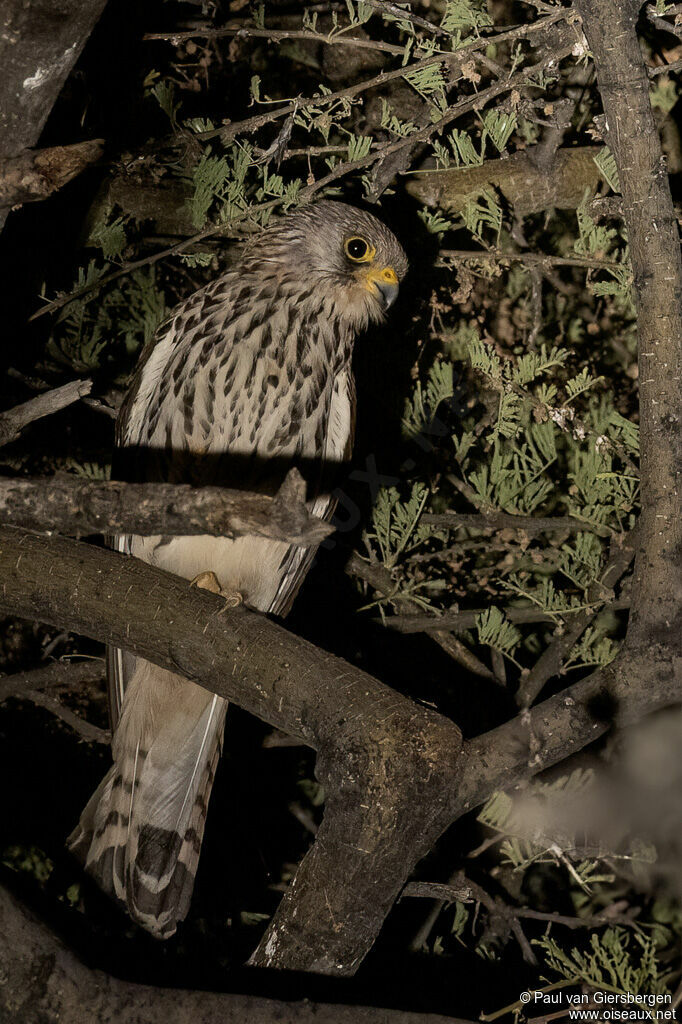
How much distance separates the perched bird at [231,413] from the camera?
2162 millimetres

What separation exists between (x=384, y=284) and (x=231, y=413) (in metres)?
0.47

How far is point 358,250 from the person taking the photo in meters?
2.24

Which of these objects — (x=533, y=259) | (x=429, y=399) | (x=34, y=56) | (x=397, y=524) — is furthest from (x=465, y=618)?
(x=34, y=56)

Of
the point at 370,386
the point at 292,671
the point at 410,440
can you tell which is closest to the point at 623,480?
the point at 410,440

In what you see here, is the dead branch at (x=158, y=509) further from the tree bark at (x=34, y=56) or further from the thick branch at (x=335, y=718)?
the tree bark at (x=34, y=56)

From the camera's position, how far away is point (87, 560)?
1.45 m

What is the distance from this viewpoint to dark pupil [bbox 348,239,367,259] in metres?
2.22

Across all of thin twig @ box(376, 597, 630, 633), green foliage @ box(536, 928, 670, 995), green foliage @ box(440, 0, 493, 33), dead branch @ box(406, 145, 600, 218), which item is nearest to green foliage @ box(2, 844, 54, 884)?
thin twig @ box(376, 597, 630, 633)

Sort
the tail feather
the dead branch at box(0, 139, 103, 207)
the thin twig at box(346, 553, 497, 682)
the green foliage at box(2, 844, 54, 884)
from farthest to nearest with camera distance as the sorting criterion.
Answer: the green foliage at box(2, 844, 54, 884) → the thin twig at box(346, 553, 497, 682) → the tail feather → the dead branch at box(0, 139, 103, 207)

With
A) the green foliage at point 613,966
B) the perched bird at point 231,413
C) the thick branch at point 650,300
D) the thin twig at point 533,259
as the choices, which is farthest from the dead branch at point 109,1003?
the thin twig at point 533,259

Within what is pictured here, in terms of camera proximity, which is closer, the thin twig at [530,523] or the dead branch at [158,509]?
the dead branch at [158,509]

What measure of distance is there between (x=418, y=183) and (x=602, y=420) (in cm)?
80

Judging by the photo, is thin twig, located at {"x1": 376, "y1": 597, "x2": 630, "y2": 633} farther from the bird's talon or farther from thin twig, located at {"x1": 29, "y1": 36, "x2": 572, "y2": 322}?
thin twig, located at {"x1": 29, "y1": 36, "x2": 572, "y2": 322}

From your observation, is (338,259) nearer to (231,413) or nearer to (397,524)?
(231,413)
